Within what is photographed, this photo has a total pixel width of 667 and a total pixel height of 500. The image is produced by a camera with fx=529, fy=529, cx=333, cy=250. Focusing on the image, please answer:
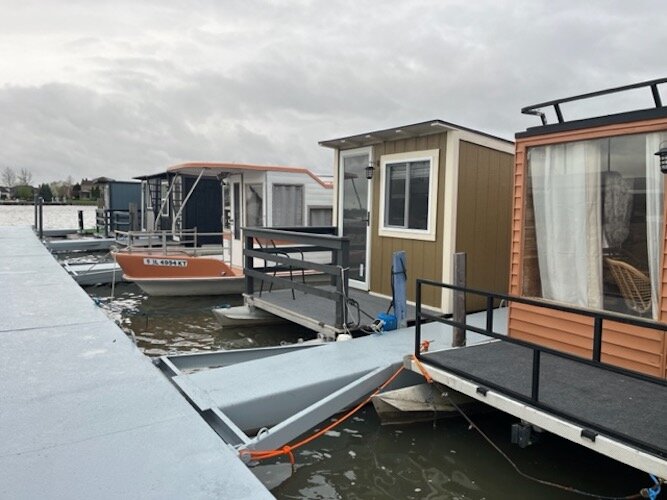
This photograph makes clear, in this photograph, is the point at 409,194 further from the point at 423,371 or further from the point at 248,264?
the point at 423,371

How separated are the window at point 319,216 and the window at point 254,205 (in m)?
1.12

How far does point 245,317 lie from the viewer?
27.4 feet

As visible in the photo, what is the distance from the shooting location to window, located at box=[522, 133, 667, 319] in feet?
14.2

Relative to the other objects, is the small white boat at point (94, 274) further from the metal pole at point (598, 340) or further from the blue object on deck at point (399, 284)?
the metal pole at point (598, 340)

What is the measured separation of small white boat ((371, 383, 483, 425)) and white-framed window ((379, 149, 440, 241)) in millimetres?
2500

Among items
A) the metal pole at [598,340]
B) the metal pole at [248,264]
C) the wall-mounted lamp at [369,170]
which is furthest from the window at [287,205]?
→ the metal pole at [598,340]

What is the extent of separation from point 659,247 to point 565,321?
1.07m

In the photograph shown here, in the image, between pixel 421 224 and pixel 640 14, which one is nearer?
pixel 421 224

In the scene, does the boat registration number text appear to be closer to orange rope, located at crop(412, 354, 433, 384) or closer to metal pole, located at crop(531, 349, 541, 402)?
orange rope, located at crop(412, 354, 433, 384)

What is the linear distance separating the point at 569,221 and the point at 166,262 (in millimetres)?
8037

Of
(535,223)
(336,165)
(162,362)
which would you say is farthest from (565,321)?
(336,165)

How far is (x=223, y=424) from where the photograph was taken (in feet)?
11.6

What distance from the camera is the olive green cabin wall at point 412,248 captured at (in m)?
6.76

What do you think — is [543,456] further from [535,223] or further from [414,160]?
[414,160]
